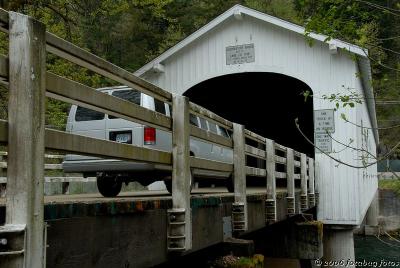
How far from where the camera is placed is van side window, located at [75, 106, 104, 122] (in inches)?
300

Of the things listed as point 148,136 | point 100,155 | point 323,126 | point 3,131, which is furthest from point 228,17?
→ point 3,131

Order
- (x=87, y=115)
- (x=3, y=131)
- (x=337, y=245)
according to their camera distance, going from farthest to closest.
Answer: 1. (x=337, y=245)
2. (x=87, y=115)
3. (x=3, y=131)

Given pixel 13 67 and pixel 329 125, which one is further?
pixel 329 125

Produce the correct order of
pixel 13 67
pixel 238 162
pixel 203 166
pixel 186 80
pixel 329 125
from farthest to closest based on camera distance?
1. pixel 186 80
2. pixel 329 125
3. pixel 238 162
4. pixel 203 166
5. pixel 13 67

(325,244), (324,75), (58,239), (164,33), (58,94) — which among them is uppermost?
(164,33)

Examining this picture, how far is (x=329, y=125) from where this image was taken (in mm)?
14148

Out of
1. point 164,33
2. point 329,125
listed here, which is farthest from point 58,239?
point 164,33

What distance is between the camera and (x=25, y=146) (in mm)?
2510

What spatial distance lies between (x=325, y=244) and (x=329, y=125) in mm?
3717

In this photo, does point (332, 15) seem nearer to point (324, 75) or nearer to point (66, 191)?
point (66, 191)

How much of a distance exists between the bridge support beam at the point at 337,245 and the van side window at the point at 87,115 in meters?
9.25

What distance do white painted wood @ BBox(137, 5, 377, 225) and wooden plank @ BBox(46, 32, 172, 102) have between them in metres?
10.5

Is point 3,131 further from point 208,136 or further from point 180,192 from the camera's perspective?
point 208,136

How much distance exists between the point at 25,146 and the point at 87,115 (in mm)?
5377
